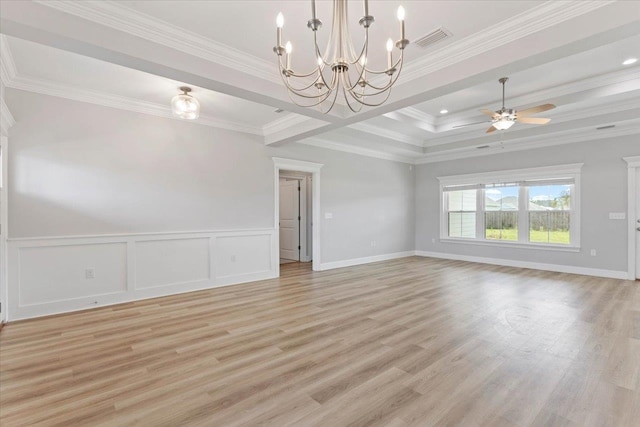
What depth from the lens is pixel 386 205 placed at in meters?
7.60

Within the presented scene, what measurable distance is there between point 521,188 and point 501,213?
69 cm

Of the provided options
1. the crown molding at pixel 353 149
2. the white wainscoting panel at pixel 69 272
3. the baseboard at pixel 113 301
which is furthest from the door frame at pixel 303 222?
the white wainscoting panel at pixel 69 272

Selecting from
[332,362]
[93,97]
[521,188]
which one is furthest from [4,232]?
[521,188]

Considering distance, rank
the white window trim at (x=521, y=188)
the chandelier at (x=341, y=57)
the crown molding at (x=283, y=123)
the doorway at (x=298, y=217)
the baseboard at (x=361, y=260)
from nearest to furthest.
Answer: the chandelier at (x=341, y=57) < the crown molding at (x=283, y=123) < the white window trim at (x=521, y=188) < the baseboard at (x=361, y=260) < the doorway at (x=298, y=217)

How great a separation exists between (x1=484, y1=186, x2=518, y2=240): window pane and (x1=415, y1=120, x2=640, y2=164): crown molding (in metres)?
0.90

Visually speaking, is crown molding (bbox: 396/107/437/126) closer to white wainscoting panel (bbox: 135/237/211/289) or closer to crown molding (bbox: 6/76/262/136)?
crown molding (bbox: 6/76/262/136)

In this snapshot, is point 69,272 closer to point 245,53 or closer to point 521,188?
point 245,53

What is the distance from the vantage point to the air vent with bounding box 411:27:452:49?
257 centimetres

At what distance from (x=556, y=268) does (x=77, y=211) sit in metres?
8.32

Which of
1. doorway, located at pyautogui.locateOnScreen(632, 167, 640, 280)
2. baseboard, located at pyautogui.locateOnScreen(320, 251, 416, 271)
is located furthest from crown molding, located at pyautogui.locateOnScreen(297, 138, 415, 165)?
doorway, located at pyautogui.locateOnScreen(632, 167, 640, 280)

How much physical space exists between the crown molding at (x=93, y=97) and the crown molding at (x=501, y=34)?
332cm

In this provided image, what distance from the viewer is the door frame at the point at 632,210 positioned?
5172 millimetres

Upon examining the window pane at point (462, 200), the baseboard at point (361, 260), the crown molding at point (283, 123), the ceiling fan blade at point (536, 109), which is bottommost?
the baseboard at point (361, 260)

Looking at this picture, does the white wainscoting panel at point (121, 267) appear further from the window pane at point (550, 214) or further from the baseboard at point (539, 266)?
the window pane at point (550, 214)
